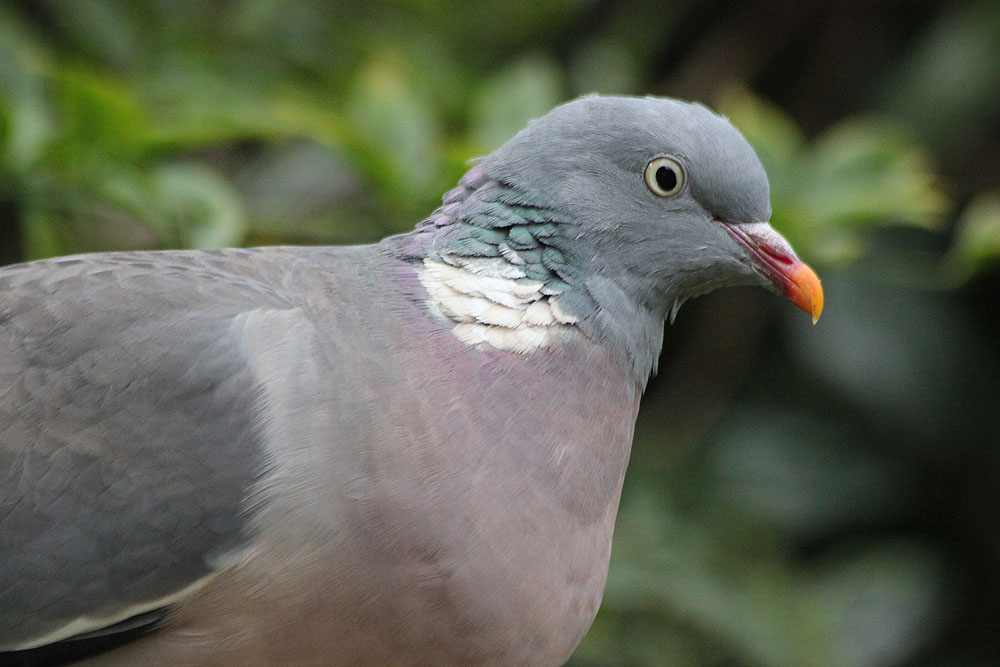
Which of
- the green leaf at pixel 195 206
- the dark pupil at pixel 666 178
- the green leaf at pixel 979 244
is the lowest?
the green leaf at pixel 979 244

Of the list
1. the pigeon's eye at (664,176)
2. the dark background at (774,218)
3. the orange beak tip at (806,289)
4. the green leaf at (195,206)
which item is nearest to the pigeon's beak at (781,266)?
the orange beak tip at (806,289)

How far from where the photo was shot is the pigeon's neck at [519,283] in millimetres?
1740

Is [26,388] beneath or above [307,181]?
beneath

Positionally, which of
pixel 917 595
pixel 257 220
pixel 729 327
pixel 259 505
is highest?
pixel 257 220

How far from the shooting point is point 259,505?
160 cm

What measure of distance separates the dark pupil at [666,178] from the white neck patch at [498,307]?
254mm

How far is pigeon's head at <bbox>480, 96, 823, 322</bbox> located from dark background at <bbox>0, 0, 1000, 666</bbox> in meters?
A: 0.71

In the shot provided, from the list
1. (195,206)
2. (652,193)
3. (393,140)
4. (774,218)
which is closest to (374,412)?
(652,193)

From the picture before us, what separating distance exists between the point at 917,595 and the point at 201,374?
2.35 m

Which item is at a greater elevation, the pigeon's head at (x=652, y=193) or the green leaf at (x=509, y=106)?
the green leaf at (x=509, y=106)

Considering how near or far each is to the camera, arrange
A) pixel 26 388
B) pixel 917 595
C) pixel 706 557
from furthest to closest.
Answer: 1. pixel 917 595
2. pixel 706 557
3. pixel 26 388

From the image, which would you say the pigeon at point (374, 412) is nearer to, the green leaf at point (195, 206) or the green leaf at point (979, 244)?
the green leaf at point (195, 206)

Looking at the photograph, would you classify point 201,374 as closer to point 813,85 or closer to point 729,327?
point 729,327

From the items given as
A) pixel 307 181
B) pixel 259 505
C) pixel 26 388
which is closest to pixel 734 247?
pixel 259 505
